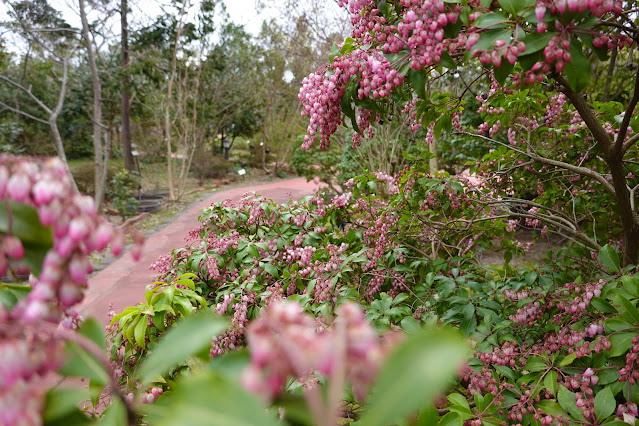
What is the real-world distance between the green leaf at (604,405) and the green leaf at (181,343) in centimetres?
119

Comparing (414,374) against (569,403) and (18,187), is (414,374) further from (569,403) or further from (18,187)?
(569,403)

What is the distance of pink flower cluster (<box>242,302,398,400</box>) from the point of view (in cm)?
28

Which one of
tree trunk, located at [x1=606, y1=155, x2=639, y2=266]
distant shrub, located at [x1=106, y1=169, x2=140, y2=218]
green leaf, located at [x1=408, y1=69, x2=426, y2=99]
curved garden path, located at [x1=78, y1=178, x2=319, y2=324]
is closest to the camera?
green leaf, located at [x1=408, y1=69, x2=426, y2=99]

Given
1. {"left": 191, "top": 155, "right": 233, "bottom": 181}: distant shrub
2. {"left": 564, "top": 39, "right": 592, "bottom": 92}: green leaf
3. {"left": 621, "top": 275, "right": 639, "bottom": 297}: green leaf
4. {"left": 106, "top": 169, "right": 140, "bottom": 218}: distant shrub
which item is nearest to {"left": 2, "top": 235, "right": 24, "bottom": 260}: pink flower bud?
{"left": 564, "top": 39, "right": 592, "bottom": 92}: green leaf

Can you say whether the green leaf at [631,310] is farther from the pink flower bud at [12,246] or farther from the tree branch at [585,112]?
the pink flower bud at [12,246]

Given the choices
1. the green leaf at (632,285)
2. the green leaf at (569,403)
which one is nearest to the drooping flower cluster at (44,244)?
the green leaf at (569,403)

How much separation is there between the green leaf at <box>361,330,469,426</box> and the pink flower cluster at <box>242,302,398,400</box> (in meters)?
0.01

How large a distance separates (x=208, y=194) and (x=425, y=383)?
483 inches

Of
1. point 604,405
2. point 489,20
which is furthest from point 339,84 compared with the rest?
point 604,405

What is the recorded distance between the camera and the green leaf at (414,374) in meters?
0.26

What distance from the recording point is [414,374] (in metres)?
0.28

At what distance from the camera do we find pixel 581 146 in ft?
7.96

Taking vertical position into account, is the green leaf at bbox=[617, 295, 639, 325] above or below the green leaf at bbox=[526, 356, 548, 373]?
above

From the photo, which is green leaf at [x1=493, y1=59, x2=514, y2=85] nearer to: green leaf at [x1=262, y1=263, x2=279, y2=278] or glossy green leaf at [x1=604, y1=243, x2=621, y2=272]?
glossy green leaf at [x1=604, y1=243, x2=621, y2=272]
